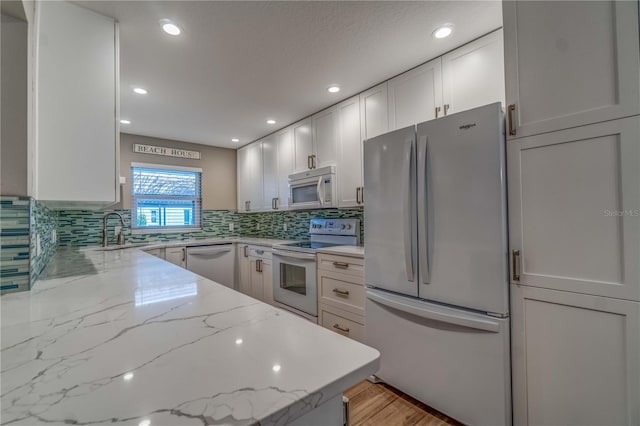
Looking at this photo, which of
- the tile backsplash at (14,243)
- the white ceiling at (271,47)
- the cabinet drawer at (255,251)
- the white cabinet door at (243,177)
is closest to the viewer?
the tile backsplash at (14,243)

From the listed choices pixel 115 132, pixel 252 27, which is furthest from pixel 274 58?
pixel 115 132

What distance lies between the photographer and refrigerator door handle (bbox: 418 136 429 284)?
1593 millimetres

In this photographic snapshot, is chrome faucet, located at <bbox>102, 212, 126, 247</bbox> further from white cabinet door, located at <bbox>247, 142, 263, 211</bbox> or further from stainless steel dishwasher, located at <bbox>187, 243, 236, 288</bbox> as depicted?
white cabinet door, located at <bbox>247, 142, 263, 211</bbox>

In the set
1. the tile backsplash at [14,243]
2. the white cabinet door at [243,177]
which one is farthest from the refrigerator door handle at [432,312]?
the white cabinet door at [243,177]

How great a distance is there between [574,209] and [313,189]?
2212mm

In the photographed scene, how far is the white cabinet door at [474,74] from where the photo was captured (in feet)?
5.62

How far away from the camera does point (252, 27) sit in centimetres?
170

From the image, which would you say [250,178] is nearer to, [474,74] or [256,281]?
[256,281]

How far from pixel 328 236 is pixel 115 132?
7.23 ft

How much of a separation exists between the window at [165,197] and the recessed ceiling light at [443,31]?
365cm

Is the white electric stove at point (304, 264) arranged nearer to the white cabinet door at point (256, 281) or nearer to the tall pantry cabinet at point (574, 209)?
the white cabinet door at point (256, 281)

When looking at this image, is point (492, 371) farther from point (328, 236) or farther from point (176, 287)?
point (328, 236)

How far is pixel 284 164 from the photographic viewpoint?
355cm

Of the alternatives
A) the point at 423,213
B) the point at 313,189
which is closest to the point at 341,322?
the point at 423,213
